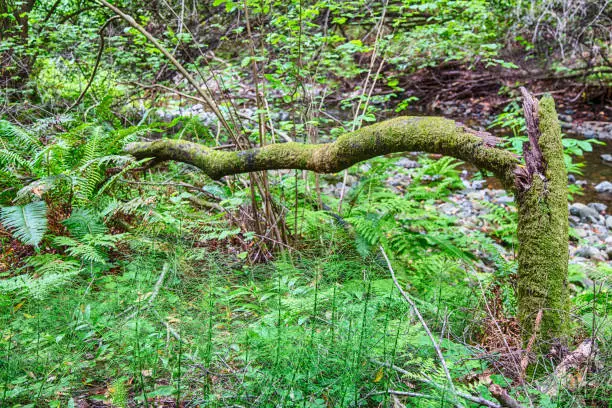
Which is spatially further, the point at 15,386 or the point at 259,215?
the point at 259,215

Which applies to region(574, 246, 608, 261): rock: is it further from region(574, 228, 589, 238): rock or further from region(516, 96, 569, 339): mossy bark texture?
region(516, 96, 569, 339): mossy bark texture

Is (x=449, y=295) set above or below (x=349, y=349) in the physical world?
below

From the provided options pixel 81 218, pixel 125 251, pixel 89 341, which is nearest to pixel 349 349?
pixel 89 341

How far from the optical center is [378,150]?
2598mm

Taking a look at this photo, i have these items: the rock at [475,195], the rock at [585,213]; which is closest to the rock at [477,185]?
the rock at [475,195]

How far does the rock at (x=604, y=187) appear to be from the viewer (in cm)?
666

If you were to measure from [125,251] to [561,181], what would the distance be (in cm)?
286

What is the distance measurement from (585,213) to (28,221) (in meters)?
6.51

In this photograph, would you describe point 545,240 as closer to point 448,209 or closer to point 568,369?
point 568,369

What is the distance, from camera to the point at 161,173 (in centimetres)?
472

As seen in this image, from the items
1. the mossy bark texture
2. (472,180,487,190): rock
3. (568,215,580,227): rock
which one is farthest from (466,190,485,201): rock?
the mossy bark texture

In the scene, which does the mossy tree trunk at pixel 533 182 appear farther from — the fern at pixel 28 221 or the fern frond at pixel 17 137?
the fern frond at pixel 17 137

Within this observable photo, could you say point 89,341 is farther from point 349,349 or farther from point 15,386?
point 349,349

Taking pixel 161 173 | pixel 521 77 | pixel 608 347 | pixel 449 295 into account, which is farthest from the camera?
pixel 521 77
